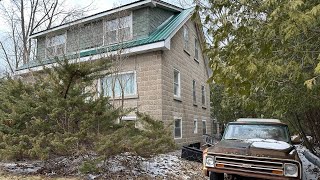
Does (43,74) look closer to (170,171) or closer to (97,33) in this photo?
(170,171)

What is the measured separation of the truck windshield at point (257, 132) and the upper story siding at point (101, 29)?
7758 mm

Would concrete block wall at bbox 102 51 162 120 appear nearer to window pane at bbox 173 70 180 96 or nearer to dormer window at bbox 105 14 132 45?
dormer window at bbox 105 14 132 45

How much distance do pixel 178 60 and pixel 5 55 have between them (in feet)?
77.6

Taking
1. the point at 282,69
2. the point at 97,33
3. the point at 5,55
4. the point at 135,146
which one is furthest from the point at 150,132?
the point at 5,55

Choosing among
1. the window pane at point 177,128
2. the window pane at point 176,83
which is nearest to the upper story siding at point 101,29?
the window pane at point 176,83

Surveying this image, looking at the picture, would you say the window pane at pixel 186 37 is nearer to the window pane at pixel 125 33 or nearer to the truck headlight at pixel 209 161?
the window pane at pixel 125 33

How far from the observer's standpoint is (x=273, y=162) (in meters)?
6.14

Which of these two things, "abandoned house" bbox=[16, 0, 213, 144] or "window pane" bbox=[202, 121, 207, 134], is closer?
"abandoned house" bbox=[16, 0, 213, 144]

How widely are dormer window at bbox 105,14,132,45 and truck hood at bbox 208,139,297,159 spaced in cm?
916

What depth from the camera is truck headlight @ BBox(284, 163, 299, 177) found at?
599 centimetres

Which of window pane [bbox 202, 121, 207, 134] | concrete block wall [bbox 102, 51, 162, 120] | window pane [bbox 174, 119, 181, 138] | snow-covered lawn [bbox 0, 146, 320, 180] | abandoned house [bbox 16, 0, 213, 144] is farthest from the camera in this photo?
window pane [bbox 202, 121, 207, 134]

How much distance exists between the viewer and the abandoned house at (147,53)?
43.1 ft

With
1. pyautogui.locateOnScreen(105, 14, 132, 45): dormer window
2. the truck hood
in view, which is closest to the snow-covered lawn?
the truck hood

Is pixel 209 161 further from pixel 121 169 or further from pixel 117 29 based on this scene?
pixel 117 29
